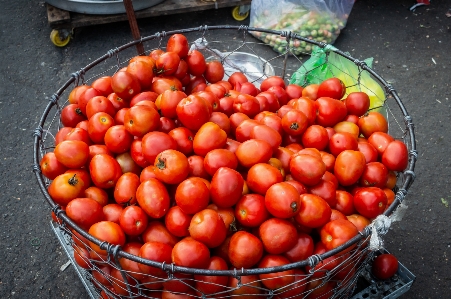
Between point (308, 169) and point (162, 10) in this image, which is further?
point (162, 10)

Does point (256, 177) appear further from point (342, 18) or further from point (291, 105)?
point (342, 18)

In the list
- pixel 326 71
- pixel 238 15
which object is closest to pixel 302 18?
pixel 238 15

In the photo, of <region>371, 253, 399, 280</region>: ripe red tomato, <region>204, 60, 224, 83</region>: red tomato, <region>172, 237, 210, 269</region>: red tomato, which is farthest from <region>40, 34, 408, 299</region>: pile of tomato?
<region>371, 253, 399, 280</region>: ripe red tomato

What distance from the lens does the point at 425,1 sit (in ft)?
16.1

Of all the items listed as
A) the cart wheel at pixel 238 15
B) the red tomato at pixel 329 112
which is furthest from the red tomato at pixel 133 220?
the cart wheel at pixel 238 15

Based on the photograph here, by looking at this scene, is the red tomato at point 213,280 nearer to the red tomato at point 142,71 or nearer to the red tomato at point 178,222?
the red tomato at point 178,222

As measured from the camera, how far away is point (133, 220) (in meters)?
1.62

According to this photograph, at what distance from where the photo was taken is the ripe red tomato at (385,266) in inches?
87.1

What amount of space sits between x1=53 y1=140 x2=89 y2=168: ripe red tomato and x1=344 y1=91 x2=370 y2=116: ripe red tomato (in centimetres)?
141

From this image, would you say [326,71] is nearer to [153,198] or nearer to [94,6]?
[153,198]

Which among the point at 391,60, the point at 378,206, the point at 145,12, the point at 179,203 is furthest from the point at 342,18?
the point at 179,203

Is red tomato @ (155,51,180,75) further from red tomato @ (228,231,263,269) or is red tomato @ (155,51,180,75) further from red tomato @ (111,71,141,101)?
red tomato @ (228,231,263,269)

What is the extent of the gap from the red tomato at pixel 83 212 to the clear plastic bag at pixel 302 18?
3084 millimetres

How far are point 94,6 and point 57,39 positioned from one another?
1.95ft
